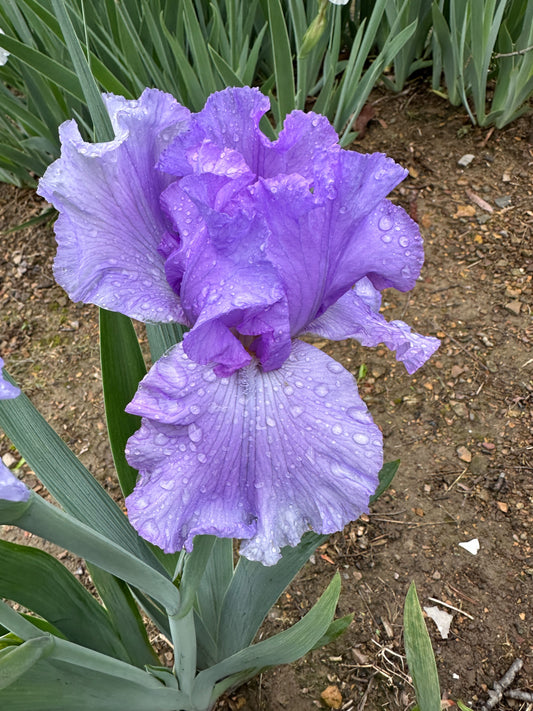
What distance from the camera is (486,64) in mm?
2158

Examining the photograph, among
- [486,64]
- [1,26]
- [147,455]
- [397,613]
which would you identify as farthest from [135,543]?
A: [486,64]

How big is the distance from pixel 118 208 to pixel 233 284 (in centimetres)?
18

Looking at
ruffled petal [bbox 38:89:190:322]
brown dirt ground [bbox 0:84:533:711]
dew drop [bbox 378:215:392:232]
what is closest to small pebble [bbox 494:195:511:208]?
brown dirt ground [bbox 0:84:533:711]

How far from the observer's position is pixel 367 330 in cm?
79

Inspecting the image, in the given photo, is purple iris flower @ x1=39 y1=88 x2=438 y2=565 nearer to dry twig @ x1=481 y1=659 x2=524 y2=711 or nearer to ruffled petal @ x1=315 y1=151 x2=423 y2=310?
ruffled petal @ x1=315 y1=151 x2=423 y2=310

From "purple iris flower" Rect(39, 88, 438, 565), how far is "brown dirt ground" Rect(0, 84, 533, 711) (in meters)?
0.93

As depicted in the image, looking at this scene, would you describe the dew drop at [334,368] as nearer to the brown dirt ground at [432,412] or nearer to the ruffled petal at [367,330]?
the ruffled petal at [367,330]

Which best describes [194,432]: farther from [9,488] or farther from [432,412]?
[432,412]

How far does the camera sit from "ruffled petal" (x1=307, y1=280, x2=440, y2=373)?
0.79 m

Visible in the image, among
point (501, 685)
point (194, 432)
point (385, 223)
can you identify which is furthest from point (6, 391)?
point (501, 685)

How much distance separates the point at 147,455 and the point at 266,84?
71.3 inches

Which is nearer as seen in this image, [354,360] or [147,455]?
[147,455]

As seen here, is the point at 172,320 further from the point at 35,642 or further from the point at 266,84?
the point at 266,84

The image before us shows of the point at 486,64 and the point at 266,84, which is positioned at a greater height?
the point at 266,84
